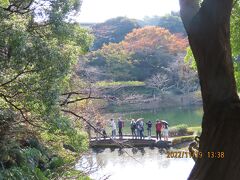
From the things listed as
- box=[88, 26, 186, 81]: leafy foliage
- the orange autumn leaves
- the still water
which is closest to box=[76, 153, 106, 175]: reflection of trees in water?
the still water

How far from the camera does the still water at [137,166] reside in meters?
12.3

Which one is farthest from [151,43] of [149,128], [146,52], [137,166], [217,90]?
[217,90]

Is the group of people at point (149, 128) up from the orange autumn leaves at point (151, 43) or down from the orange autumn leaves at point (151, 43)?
down

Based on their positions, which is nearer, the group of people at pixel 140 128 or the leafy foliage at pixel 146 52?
the group of people at pixel 140 128

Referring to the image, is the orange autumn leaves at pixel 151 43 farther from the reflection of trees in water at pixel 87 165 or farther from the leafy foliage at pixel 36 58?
the leafy foliage at pixel 36 58

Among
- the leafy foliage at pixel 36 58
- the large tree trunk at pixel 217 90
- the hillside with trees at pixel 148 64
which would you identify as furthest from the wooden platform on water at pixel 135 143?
the large tree trunk at pixel 217 90

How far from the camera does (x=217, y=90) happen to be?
387cm

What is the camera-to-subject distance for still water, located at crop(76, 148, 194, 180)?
1234 centimetres

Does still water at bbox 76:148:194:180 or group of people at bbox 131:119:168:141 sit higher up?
group of people at bbox 131:119:168:141

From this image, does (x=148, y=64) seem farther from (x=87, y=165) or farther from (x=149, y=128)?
(x=87, y=165)

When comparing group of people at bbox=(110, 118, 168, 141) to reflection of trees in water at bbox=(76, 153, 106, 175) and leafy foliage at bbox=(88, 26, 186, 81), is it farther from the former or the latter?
leafy foliage at bbox=(88, 26, 186, 81)

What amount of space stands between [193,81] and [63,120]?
26.9 m

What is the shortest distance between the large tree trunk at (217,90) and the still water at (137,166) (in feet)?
24.3

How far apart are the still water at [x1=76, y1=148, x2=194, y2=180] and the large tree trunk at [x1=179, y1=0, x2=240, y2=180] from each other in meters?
7.41
